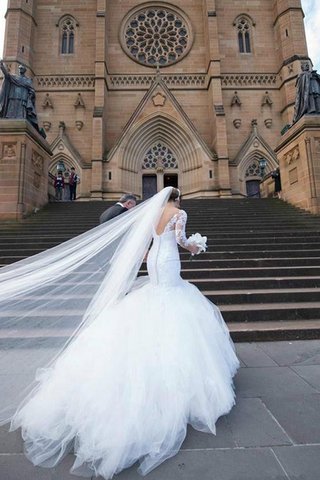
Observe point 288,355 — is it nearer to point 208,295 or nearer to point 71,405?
point 208,295

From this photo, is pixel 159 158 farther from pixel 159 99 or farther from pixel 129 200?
pixel 129 200

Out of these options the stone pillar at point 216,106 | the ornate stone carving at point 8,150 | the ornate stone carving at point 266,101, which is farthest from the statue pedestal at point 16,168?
the ornate stone carving at point 266,101

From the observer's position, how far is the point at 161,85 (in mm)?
18859

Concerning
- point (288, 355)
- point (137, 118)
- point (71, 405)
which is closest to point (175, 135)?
point (137, 118)

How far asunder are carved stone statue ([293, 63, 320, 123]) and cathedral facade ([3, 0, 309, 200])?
24.3 feet

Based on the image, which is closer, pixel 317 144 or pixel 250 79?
pixel 317 144

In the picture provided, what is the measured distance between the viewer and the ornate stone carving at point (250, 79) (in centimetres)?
2019

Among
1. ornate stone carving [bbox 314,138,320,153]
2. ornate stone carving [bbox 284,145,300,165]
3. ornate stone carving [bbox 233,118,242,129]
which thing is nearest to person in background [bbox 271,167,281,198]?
ornate stone carving [bbox 284,145,300,165]

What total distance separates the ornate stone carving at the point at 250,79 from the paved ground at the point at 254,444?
71.4 ft

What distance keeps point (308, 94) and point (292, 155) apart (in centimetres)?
206

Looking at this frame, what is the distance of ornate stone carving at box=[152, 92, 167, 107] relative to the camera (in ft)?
61.6

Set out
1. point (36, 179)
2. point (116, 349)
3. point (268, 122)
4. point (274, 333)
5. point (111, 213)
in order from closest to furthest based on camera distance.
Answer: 1. point (116, 349)
2. point (274, 333)
3. point (111, 213)
4. point (36, 179)
5. point (268, 122)

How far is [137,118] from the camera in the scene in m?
18.7

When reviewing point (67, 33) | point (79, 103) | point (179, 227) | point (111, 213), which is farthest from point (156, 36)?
point (179, 227)
